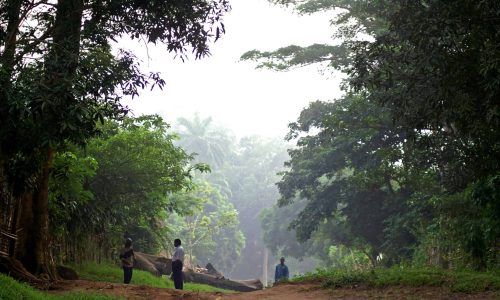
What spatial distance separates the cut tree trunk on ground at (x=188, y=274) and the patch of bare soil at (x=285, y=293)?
9416 mm

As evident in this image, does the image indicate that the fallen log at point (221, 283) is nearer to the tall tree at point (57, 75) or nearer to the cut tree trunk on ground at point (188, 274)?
the cut tree trunk on ground at point (188, 274)

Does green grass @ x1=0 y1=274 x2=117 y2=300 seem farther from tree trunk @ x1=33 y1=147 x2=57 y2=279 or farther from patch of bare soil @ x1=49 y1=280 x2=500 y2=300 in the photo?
tree trunk @ x1=33 y1=147 x2=57 y2=279

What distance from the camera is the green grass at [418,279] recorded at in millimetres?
10031

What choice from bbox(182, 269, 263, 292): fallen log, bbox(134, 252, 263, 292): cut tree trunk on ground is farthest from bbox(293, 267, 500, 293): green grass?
bbox(182, 269, 263, 292): fallen log

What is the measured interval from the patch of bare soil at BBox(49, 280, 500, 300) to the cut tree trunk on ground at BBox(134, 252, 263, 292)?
9.42m

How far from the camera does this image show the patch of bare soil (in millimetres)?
10002

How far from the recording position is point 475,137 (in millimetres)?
8820

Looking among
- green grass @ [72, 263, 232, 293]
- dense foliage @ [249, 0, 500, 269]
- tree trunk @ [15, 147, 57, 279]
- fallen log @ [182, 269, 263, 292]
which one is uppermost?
dense foliage @ [249, 0, 500, 269]

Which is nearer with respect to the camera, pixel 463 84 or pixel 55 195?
pixel 463 84

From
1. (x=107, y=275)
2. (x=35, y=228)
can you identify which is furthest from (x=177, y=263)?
(x=35, y=228)

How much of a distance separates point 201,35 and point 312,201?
1607 cm

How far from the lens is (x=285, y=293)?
12281 mm

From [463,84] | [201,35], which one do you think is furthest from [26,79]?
[463,84]

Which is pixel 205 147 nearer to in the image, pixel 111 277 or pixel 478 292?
pixel 111 277
